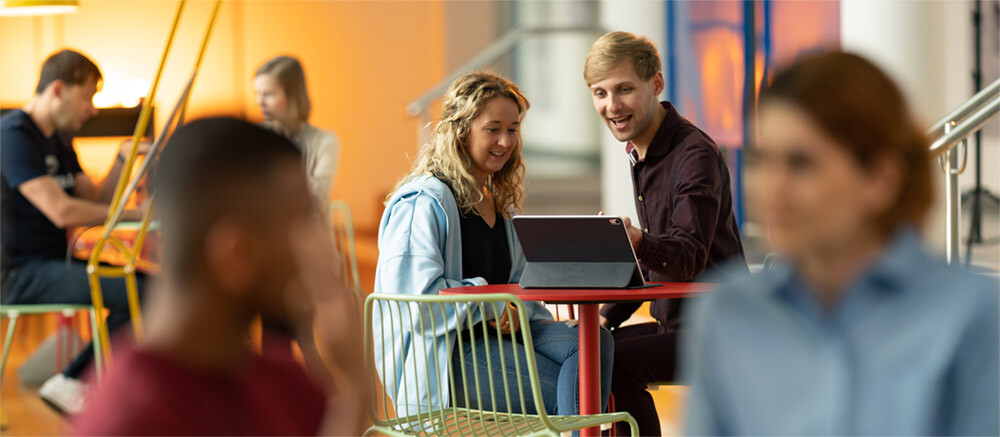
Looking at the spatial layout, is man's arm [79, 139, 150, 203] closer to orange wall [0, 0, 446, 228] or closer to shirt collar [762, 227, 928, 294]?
shirt collar [762, 227, 928, 294]

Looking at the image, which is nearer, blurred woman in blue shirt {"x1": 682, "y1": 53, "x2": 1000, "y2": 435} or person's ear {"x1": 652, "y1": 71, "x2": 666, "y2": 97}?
blurred woman in blue shirt {"x1": 682, "y1": 53, "x2": 1000, "y2": 435}

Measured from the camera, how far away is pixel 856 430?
0.87 m

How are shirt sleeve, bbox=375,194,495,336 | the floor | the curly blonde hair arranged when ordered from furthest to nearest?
the floor, the curly blonde hair, shirt sleeve, bbox=375,194,495,336

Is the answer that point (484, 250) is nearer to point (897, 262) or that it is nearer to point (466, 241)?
point (466, 241)

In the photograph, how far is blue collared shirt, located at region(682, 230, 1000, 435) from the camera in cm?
84

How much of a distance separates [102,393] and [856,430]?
1.96ft

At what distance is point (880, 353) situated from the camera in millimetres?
855

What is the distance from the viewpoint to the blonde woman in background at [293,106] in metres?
3.96

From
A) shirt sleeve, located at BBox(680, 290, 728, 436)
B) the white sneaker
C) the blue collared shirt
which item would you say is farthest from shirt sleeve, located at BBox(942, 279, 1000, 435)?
the white sneaker

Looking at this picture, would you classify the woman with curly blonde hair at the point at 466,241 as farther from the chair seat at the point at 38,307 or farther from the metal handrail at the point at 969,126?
the chair seat at the point at 38,307

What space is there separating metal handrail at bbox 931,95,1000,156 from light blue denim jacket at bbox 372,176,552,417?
1.18 metres

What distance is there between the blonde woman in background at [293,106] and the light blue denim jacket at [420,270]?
1541 millimetres

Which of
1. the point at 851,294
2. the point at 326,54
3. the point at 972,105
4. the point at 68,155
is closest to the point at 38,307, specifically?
the point at 68,155

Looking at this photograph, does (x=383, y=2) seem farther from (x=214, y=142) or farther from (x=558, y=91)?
(x=214, y=142)
